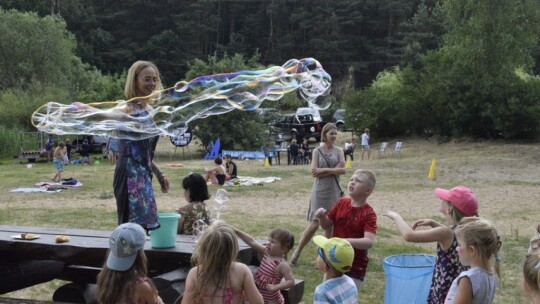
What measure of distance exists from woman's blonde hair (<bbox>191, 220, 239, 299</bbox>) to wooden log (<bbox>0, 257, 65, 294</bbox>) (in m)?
3.06

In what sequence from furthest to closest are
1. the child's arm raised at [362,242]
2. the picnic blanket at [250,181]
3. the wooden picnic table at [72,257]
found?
the picnic blanket at [250,181], the wooden picnic table at [72,257], the child's arm raised at [362,242]

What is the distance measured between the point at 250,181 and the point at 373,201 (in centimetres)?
501

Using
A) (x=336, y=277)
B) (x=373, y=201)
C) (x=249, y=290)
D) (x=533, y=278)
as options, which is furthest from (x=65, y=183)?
(x=533, y=278)

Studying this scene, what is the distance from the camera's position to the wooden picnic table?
476cm

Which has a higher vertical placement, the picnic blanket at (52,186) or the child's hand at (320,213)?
the child's hand at (320,213)

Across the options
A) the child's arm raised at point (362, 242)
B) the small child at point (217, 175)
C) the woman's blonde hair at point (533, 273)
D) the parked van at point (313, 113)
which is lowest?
the small child at point (217, 175)

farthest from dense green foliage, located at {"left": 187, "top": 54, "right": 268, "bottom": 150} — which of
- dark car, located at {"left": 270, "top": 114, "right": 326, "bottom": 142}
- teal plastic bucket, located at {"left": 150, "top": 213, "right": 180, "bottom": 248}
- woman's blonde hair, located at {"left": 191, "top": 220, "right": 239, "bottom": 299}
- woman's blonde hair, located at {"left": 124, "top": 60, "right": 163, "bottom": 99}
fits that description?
woman's blonde hair, located at {"left": 191, "top": 220, "right": 239, "bottom": 299}

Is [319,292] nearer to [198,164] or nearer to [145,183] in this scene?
[145,183]

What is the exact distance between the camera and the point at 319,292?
11.6 feet

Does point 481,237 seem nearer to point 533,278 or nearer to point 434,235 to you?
point 533,278

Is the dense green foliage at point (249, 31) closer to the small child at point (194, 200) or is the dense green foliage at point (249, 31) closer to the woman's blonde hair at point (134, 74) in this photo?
the small child at point (194, 200)

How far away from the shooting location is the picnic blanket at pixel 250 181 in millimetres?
17877

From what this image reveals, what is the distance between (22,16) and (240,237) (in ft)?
148

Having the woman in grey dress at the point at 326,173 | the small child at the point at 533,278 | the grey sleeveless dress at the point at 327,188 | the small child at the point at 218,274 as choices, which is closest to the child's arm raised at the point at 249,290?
the small child at the point at 218,274
